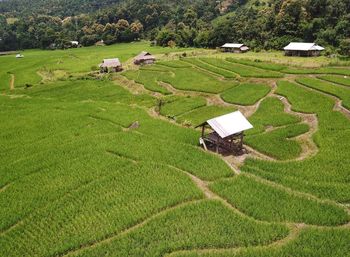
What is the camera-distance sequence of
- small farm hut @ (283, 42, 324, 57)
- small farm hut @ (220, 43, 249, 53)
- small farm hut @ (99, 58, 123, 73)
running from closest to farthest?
small farm hut @ (283, 42, 324, 57), small farm hut @ (99, 58, 123, 73), small farm hut @ (220, 43, 249, 53)

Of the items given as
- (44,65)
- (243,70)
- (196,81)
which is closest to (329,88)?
(243,70)

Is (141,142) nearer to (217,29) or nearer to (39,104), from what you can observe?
(39,104)

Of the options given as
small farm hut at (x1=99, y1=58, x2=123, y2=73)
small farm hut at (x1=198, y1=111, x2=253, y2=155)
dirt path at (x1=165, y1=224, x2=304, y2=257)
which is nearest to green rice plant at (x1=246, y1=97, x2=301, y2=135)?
small farm hut at (x1=198, y1=111, x2=253, y2=155)

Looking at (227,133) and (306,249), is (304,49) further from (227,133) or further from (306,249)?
(306,249)

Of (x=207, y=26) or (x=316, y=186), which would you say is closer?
(x=316, y=186)

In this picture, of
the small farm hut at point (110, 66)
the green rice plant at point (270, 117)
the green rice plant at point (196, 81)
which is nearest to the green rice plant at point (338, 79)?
the green rice plant at point (270, 117)

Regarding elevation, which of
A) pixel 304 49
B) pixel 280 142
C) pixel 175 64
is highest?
pixel 304 49

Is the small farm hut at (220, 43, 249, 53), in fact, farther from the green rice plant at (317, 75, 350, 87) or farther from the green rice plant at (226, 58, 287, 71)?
the green rice plant at (317, 75, 350, 87)
